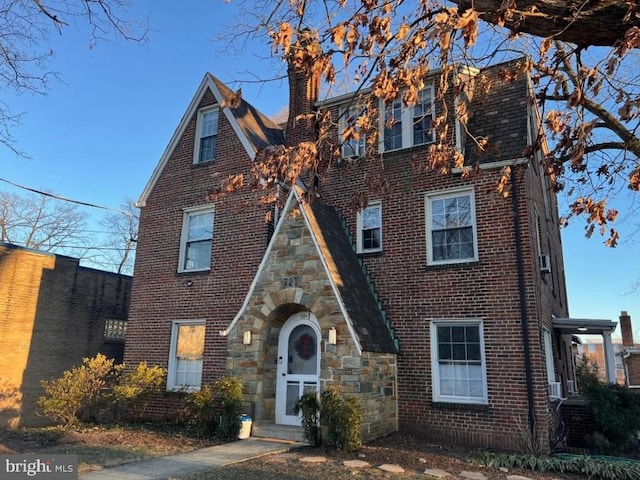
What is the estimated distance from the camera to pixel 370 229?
40.6ft

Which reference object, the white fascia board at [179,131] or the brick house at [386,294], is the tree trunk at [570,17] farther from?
the white fascia board at [179,131]

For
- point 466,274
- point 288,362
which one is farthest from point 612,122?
point 288,362

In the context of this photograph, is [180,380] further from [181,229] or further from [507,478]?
[507,478]

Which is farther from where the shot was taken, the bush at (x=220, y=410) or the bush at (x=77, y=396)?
the bush at (x=77, y=396)

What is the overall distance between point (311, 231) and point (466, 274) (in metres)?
3.59

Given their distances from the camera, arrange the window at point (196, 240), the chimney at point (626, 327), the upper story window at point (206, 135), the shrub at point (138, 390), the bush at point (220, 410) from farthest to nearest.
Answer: the chimney at point (626, 327)
the upper story window at point (206, 135)
the window at point (196, 240)
the shrub at point (138, 390)
the bush at point (220, 410)

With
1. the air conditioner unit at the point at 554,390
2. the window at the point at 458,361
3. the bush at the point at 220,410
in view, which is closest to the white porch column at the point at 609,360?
the air conditioner unit at the point at 554,390

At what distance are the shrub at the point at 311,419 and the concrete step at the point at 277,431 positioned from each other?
2.27ft

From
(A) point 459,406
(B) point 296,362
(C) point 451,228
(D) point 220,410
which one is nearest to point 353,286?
(B) point 296,362

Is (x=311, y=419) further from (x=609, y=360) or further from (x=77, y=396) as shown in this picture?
(x=609, y=360)

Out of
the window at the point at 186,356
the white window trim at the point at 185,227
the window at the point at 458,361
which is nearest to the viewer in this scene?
the window at the point at 458,361

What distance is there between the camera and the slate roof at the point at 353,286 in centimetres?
996

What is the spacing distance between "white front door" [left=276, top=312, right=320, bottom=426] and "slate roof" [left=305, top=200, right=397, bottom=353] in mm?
1092

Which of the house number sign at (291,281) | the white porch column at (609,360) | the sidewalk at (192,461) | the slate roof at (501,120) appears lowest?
the sidewalk at (192,461)
